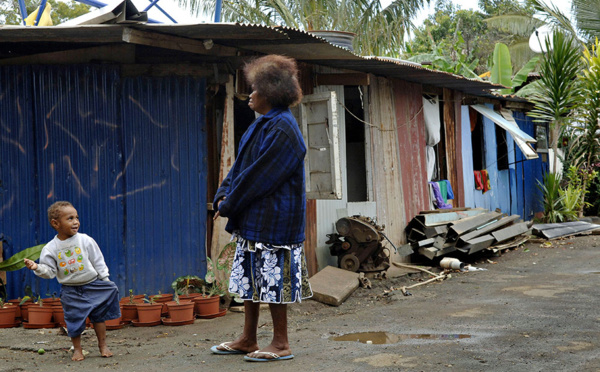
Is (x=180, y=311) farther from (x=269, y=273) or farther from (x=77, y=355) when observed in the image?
(x=269, y=273)

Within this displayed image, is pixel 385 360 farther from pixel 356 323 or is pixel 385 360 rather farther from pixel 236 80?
pixel 236 80

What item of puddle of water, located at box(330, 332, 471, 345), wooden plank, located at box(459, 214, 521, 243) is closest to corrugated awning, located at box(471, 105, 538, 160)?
wooden plank, located at box(459, 214, 521, 243)

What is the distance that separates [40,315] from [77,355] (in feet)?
4.94

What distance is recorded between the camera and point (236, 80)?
7.36m

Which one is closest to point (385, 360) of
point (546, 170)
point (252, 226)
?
point (252, 226)

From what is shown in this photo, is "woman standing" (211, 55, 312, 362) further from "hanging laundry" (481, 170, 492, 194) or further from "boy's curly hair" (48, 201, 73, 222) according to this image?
"hanging laundry" (481, 170, 492, 194)

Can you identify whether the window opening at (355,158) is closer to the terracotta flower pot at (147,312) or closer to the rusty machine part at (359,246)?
the rusty machine part at (359,246)

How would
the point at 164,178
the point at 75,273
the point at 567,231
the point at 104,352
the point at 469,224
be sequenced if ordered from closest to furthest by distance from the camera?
the point at 75,273
the point at 104,352
the point at 164,178
the point at 469,224
the point at 567,231

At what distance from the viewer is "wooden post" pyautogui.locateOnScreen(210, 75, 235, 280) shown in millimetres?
7254

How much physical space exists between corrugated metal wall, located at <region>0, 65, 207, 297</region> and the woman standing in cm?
286

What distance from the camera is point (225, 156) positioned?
24.1ft

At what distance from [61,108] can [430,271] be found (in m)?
5.39

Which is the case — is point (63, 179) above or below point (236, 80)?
below

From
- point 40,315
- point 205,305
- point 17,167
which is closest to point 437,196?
point 205,305
